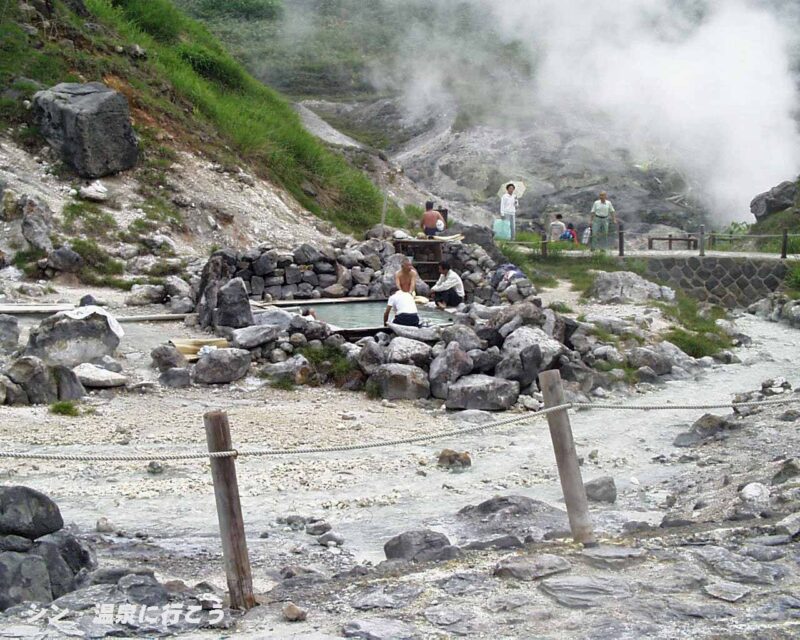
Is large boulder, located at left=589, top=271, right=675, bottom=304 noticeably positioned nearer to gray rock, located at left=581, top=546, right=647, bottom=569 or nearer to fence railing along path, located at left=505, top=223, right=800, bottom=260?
fence railing along path, located at left=505, top=223, right=800, bottom=260

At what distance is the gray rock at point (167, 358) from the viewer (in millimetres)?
8812

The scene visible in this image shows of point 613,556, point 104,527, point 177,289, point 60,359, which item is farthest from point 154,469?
point 177,289

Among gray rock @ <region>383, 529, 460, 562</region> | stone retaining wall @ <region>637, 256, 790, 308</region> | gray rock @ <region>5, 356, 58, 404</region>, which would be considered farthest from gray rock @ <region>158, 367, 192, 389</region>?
stone retaining wall @ <region>637, 256, 790, 308</region>

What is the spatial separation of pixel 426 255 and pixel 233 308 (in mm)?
4688

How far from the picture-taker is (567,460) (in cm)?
443

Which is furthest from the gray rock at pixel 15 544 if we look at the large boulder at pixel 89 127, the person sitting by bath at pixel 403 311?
the large boulder at pixel 89 127

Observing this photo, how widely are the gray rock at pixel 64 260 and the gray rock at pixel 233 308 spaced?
3.13 meters

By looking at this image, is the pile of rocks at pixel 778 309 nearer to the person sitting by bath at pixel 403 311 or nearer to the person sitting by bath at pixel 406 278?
the person sitting by bath at pixel 406 278

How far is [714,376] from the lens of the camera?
1090 cm

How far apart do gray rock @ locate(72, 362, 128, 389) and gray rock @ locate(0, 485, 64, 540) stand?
3950mm

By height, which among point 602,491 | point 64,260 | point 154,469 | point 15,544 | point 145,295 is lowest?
point 602,491

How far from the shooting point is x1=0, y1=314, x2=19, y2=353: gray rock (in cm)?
888

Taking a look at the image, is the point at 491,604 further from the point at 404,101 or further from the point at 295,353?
the point at 404,101

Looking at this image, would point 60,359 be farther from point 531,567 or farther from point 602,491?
point 531,567
